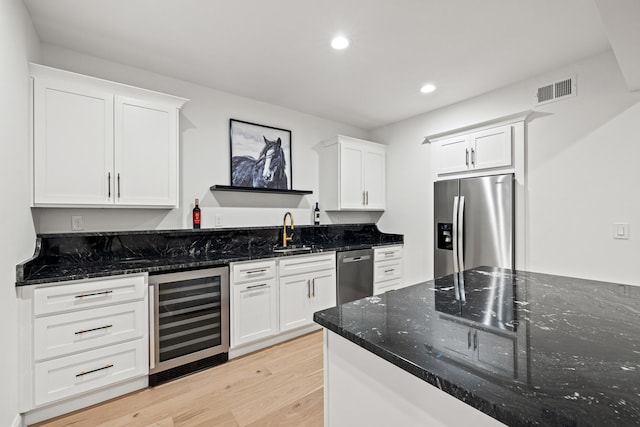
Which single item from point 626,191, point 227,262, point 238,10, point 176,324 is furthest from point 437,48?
point 176,324

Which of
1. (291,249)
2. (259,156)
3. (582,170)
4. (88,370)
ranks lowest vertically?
(88,370)

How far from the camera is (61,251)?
2311 mm

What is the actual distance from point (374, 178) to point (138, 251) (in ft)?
9.96

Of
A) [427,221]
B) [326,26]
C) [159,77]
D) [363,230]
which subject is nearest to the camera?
[326,26]

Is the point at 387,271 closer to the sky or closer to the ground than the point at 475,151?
closer to the ground

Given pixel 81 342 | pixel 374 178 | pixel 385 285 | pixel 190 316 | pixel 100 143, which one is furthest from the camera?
pixel 374 178

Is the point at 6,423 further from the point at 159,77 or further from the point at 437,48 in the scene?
the point at 437,48

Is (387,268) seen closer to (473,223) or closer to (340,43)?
(473,223)

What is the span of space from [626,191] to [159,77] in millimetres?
4241

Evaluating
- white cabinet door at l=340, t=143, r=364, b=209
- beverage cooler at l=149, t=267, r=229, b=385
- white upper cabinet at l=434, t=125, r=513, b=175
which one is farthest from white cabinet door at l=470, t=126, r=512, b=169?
beverage cooler at l=149, t=267, r=229, b=385

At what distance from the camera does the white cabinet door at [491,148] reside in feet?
9.93

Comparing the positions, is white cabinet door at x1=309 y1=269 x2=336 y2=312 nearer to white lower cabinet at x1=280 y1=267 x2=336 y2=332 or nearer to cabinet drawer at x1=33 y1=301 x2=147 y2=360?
white lower cabinet at x1=280 y1=267 x2=336 y2=332

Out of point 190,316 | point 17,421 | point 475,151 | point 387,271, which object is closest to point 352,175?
point 387,271

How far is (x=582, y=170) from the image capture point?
2.58 m
